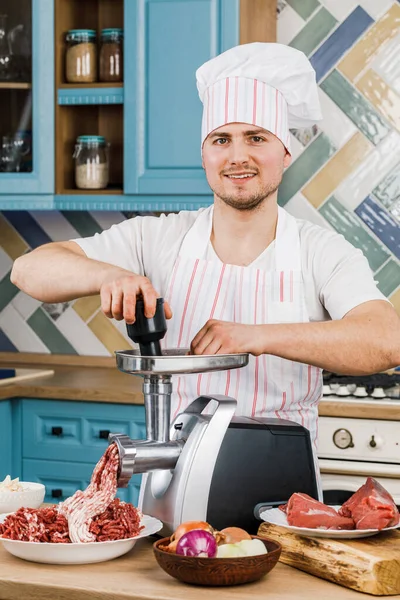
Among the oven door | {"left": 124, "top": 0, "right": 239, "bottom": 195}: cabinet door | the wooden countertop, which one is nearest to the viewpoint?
the wooden countertop

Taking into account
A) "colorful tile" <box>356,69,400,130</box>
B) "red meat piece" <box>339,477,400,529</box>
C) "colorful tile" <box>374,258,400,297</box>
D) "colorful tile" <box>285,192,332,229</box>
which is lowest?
"red meat piece" <box>339,477,400,529</box>

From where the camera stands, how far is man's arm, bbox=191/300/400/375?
1693 millimetres

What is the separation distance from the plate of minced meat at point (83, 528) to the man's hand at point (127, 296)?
0.72ft

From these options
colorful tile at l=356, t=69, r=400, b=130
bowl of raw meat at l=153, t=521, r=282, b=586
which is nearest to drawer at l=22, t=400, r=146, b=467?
colorful tile at l=356, t=69, r=400, b=130

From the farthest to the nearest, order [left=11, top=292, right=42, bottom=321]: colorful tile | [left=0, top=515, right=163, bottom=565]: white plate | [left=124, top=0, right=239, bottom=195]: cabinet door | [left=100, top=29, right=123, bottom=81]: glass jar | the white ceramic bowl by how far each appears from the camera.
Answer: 1. [left=11, top=292, right=42, bottom=321]: colorful tile
2. [left=100, top=29, right=123, bottom=81]: glass jar
3. [left=124, top=0, right=239, bottom=195]: cabinet door
4. the white ceramic bowl
5. [left=0, top=515, right=163, bottom=565]: white plate

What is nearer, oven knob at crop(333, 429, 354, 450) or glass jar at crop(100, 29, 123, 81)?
oven knob at crop(333, 429, 354, 450)

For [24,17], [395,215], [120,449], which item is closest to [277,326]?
[120,449]

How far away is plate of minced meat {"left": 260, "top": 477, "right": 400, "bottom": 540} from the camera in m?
1.52

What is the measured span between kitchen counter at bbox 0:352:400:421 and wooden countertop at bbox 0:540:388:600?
147 cm

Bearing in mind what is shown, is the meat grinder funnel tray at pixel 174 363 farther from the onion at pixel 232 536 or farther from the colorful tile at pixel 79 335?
the colorful tile at pixel 79 335

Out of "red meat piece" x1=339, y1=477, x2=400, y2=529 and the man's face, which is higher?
the man's face

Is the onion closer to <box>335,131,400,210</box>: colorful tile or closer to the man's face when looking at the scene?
the man's face

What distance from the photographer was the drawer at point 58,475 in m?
3.22

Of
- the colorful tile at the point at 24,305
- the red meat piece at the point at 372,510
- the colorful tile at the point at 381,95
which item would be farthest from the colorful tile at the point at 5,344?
the red meat piece at the point at 372,510
